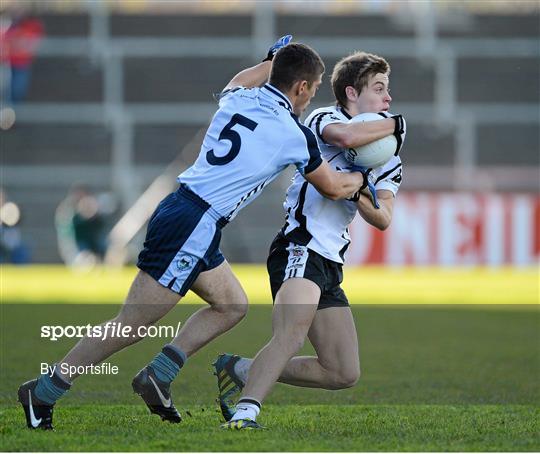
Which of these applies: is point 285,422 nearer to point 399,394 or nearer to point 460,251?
point 399,394

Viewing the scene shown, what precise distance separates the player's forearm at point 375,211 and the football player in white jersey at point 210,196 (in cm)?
17

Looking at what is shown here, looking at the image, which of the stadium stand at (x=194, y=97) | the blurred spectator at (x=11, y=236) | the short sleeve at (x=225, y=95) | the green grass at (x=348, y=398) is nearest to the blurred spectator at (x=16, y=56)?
the stadium stand at (x=194, y=97)

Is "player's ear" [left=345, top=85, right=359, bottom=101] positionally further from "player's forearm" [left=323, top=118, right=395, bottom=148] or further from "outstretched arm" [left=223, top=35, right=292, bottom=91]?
"outstretched arm" [left=223, top=35, right=292, bottom=91]

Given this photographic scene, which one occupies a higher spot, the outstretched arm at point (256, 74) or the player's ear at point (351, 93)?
the outstretched arm at point (256, 74)

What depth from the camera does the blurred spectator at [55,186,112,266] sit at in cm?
2575

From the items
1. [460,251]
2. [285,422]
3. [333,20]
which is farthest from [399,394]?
[333,20]

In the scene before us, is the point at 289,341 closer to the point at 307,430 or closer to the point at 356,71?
the point at 307,430

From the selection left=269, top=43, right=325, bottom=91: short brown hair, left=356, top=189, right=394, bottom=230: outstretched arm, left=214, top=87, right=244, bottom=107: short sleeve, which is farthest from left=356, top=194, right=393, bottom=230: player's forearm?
left=214, top=87, right=244, bottom=107: short sleeve

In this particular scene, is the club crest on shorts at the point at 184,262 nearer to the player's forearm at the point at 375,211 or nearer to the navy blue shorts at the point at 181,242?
the navy blue shorts at the point at 181,242

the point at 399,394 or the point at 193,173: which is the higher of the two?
the point at 193,173

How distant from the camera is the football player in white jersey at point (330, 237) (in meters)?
6.39

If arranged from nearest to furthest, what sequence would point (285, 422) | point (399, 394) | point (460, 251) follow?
1. point (285, 422)
2. point (399, 394)
3. point (460, 251)

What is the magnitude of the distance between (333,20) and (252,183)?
26509 mm

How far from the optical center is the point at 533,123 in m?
29.8
